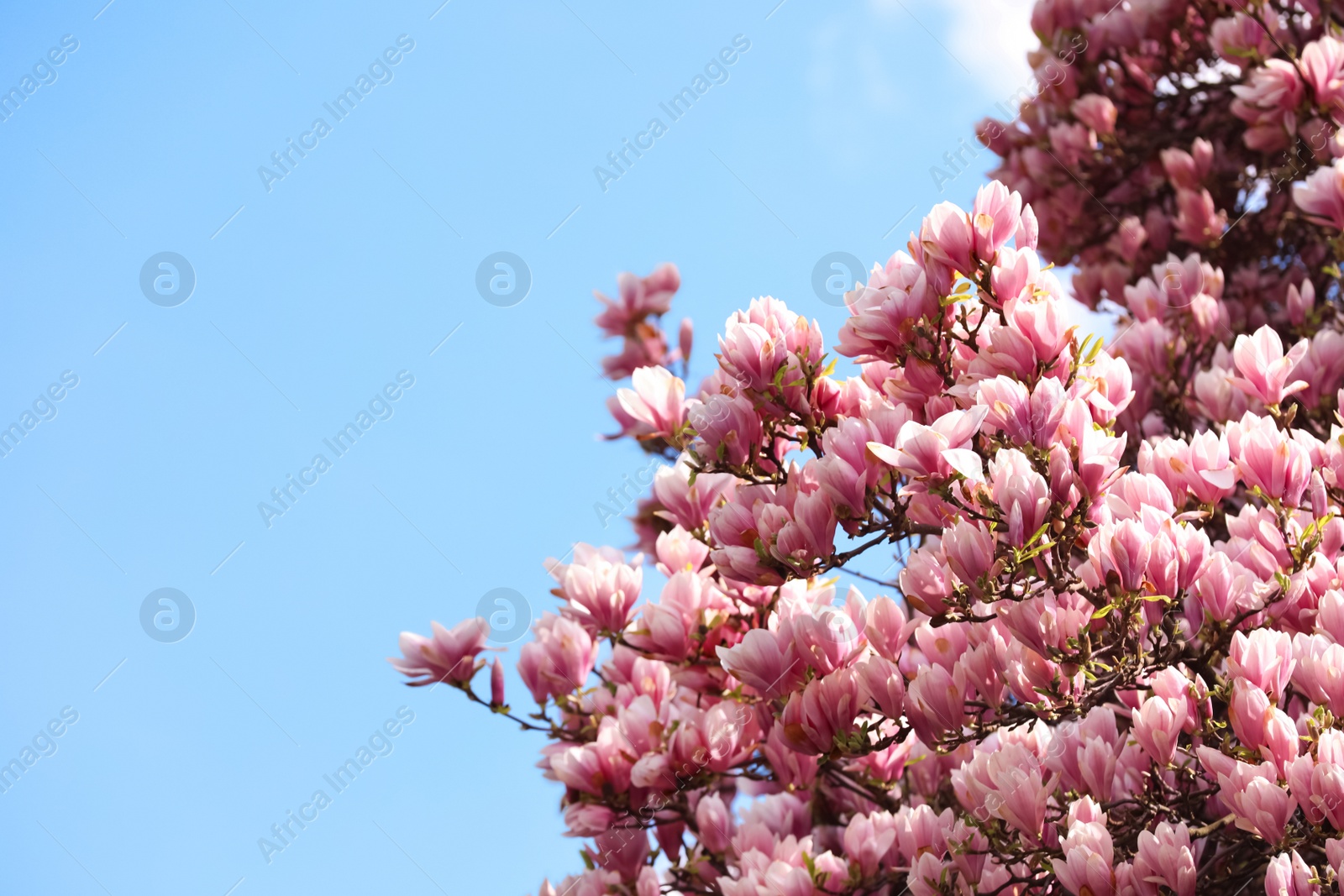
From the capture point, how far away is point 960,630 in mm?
2572

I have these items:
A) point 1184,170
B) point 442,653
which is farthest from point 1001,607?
point 1184,170

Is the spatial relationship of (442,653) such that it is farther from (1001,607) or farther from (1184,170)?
(1184,170)

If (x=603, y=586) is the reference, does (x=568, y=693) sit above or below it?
below

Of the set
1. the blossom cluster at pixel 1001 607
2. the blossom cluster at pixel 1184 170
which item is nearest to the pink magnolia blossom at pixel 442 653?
the blossom cluster at pixel 1001 607

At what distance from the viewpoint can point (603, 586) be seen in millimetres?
3090

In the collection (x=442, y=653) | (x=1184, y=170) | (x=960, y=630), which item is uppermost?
(x=1184, y=170)

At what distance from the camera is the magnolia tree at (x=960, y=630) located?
221 cm

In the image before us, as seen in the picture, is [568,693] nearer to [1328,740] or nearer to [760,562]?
[760,562]

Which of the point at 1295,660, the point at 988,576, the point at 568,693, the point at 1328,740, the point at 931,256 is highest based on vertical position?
the point at 931,256

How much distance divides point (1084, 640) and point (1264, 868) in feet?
2.80

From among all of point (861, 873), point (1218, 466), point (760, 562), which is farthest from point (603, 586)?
point (1218, 466)

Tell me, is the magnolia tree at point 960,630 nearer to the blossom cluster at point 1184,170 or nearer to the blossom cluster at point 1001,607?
the blossom cluster at point 1001,607

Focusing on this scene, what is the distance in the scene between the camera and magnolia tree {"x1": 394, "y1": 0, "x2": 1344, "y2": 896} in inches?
86.8

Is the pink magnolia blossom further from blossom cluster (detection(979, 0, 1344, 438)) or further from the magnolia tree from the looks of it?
blossom cluster (detection(979, 0, 1344, 438))
